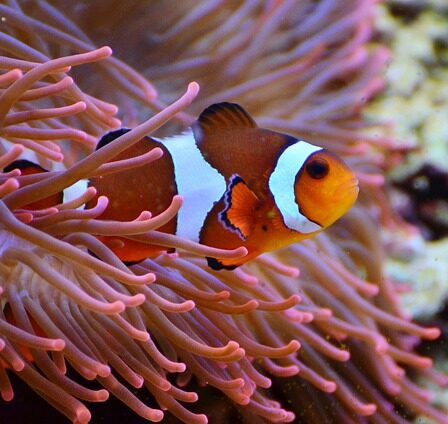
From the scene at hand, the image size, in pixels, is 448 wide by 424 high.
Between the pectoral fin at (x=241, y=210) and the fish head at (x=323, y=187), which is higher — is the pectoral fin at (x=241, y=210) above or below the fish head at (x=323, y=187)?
below

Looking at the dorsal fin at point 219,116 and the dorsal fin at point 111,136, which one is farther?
the dorsal fin at point 219,116

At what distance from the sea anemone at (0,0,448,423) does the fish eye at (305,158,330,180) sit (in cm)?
16

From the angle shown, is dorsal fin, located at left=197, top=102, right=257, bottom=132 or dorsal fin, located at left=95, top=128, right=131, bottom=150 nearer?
dorsal fin, located at left=95, top=128, right=131, bottom=150

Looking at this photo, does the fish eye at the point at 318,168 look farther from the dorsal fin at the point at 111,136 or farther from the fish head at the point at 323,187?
the dorsal fin at the point at 111,136

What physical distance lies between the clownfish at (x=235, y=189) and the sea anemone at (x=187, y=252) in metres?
0.06

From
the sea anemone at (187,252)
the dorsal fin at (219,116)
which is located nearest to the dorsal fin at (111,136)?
the sea anemone at (187,252)

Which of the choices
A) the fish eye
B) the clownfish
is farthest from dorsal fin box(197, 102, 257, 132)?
the fish eye

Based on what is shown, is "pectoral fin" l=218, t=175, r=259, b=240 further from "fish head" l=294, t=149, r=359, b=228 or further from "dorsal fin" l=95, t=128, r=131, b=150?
"dorsal fin" l=95, t=128, r=131, b=150

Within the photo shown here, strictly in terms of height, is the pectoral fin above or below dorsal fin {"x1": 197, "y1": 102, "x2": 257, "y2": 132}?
below

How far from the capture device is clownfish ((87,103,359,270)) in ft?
3.22

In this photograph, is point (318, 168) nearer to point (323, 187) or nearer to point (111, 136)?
point (323, 187)

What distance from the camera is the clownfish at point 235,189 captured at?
98 centimetres

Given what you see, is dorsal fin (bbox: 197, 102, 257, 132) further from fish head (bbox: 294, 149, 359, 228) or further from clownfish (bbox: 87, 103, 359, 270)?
fish head (bbox: 294, 149, 359, 228)

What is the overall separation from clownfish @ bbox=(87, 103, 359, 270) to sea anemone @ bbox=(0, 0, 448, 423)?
55mm
